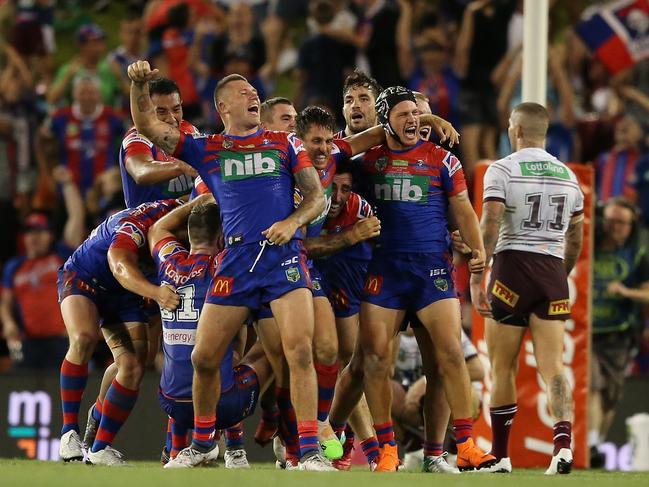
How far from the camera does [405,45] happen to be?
49.7ft

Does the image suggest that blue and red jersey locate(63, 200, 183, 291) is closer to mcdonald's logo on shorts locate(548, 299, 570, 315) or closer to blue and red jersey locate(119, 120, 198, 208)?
blue and red jersey locate(119, 120, 198, 208)

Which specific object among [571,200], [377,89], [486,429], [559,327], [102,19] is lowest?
[486,429]

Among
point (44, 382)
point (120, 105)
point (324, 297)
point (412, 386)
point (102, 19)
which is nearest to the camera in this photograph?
point (324, 297)

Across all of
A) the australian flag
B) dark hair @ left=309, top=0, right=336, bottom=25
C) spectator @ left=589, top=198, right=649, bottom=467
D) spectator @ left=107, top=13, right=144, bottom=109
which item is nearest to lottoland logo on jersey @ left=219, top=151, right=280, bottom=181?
spectator @ left=589, top=198, right=649, bottom=467

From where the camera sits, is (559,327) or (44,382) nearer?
(559,327)

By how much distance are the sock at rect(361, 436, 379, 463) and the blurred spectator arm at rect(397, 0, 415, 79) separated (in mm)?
6625

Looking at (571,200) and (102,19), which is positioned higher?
(102,19)

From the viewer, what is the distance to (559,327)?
29.6ft

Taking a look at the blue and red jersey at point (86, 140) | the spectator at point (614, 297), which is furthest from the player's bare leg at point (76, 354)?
the blue and red jersey at point (86, 140)

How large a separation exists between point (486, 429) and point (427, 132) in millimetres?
2844

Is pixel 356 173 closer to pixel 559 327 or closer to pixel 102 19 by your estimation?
pixel 559 327

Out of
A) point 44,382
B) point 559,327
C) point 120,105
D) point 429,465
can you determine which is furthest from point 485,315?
point 120,105

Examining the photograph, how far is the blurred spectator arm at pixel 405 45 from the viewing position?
1512 cm

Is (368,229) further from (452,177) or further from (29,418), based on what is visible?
(29,418)
